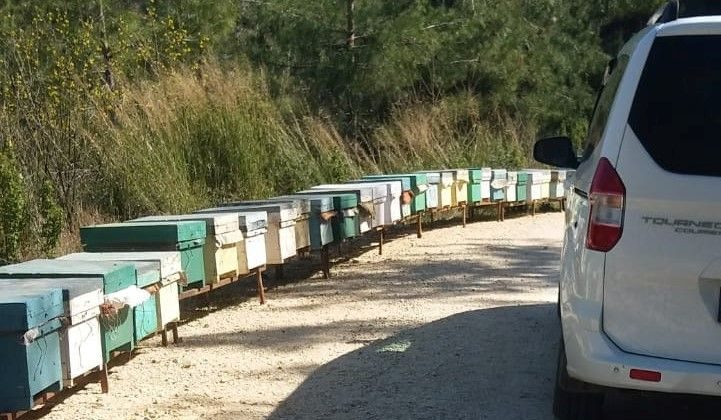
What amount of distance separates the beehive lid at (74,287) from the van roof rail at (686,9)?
10.0 ft

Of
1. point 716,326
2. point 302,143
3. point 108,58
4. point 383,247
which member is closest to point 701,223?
point 716,326

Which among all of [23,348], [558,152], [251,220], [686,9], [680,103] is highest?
[686,9]

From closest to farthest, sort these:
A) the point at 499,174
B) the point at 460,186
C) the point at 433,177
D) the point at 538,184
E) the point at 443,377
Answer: the point at 443,377 < the point at 433,177 < the point at 460,186 < the point at 499,174 < the point at 538,184

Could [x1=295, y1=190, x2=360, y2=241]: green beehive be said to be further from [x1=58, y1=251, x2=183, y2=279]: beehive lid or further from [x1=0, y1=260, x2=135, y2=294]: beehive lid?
[x1=0, y1=260, x2=135, y2=294]: beehive lid

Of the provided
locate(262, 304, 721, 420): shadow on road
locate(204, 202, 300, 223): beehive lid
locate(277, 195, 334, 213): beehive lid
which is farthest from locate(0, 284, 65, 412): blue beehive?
locate(277, 195, 334, 213): beehive lid

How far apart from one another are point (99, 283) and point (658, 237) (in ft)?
9.32

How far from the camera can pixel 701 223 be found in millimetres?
3420

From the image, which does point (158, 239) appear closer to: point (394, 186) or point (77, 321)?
point (77, 321)

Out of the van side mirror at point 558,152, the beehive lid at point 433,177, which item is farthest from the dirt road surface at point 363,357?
the beehive lid at point 433,177

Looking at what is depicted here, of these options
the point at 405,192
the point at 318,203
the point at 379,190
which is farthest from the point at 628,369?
the point at 405,192

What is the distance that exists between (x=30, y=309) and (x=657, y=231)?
272cm

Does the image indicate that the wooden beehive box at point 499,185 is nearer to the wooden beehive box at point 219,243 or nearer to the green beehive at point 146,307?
the wooden beehive box at point 219,243

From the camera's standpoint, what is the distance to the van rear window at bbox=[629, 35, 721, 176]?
11.6 feet

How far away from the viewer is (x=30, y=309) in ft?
13.1
